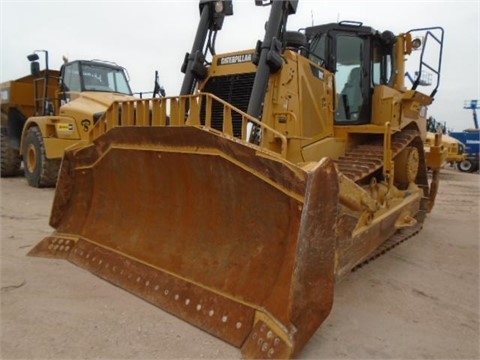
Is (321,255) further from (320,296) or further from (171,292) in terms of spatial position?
(171,292)

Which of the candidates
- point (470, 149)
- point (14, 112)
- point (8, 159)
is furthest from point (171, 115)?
point (470, 149)

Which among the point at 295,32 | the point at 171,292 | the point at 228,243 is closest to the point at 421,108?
the point at 295,32

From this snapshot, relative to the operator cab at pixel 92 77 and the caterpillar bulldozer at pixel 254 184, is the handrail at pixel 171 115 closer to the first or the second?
the caterpillar bulldozer at pixel 254 184

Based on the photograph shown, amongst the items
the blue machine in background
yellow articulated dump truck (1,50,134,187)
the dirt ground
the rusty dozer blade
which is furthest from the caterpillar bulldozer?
the blue machine in background

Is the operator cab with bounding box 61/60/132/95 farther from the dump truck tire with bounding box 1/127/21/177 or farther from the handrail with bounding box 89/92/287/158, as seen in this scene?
the handrail with bounding box 89/92/287/158

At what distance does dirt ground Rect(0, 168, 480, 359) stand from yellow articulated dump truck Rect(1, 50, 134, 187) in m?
4.25

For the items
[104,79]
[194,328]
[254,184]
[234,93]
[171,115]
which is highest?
[104,79]

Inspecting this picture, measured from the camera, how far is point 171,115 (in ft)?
10.3

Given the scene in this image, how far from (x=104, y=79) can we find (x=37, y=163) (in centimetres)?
227

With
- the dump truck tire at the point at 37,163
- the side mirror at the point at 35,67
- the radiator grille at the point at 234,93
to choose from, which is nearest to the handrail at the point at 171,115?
the radiator grille at the point at 234,93

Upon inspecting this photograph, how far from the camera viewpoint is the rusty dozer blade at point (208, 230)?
2.38 metres

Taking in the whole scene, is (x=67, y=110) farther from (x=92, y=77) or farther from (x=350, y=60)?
(x=350, y=60)

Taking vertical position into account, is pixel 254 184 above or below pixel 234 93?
below

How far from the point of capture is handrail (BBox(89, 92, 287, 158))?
2.85m
